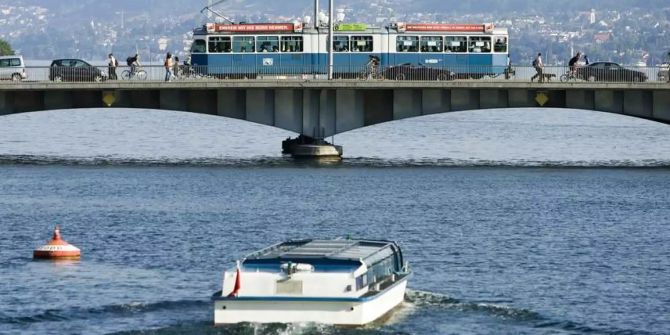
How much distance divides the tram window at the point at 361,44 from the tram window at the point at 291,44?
11.6 ft

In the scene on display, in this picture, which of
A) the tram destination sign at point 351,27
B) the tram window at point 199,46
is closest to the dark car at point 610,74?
the tram destination sign at point 351,27

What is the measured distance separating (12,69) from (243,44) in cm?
1539

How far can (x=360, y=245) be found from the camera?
199 ft

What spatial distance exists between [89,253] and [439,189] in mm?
30322

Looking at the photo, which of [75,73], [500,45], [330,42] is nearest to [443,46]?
[500,45]

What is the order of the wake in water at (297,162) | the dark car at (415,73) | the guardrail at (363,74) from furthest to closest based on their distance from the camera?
the dark car at (415,73), the wake in water at (297,162), the guardrail at (363,74)

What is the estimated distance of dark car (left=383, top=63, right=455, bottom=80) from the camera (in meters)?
120

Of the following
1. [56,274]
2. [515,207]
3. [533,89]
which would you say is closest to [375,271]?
[56,274]

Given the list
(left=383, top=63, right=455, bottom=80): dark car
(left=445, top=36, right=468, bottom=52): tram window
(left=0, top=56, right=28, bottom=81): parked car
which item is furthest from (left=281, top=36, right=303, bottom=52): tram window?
(left=0, top=56, right=28, bottom=81): parked car

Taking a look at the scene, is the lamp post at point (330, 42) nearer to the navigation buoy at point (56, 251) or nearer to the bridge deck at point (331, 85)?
the bridge deck at point (331, 85)

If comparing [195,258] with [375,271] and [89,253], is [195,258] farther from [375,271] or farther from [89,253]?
[375,271]

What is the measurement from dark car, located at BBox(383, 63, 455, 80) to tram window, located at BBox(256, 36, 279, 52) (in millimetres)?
9399

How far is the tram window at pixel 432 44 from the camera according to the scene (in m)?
126

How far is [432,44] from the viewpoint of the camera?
126 m
